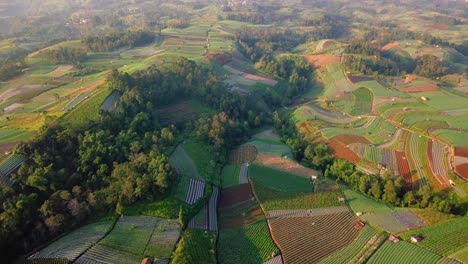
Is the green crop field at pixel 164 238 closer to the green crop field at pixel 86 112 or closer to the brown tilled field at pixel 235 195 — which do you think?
the brown tilled field at pixel 235 195

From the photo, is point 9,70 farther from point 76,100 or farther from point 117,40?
point 117,40

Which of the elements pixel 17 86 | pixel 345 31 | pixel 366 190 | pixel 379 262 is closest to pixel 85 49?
pixel 17 86

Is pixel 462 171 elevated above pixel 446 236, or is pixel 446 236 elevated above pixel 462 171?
pixel 462 171

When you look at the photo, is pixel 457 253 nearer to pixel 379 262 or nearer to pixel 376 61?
pixel 379 262

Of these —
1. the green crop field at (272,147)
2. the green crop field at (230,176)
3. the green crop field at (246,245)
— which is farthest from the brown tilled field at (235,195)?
the green crop field at (272,147)

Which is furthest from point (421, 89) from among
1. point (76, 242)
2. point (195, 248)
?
point (76, 242)

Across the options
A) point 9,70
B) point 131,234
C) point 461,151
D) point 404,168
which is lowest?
point 404,168
